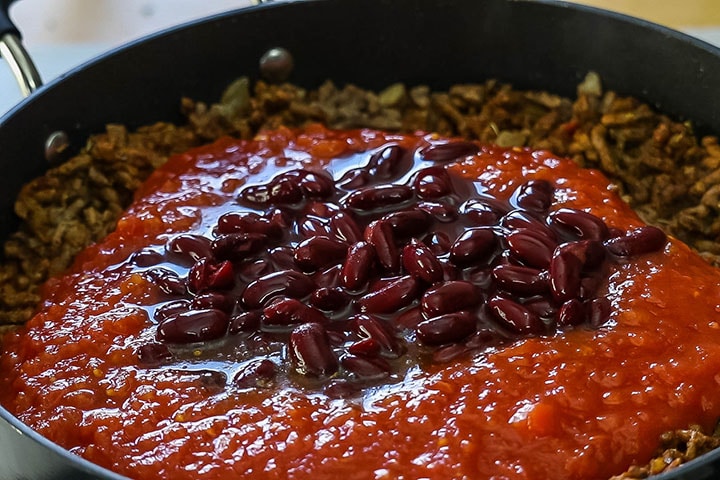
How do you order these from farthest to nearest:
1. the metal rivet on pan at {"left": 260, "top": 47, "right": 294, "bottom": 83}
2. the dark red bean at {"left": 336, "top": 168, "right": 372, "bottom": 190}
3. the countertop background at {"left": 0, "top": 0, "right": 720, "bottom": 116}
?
the countertop background at {"left": 0, "top": 0, "right": 720, "bottom": 116} < the metal rivet on pan at {"left": 260, "top": 47, "right": 294, "bottom": 83} < the dark red bean at {"left": 336, "top": 168, "right": 372, "bottom": 190}

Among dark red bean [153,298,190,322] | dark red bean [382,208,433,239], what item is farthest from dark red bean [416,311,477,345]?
dark red bean [153,298,190,322]

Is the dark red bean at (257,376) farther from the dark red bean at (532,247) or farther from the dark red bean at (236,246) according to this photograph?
the dark red bean at (532,247)

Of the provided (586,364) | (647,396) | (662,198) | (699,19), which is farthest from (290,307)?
(699,19)

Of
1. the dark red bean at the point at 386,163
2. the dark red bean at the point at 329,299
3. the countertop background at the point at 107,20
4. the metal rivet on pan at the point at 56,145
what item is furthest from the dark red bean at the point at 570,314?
the countertop background at the point at 107,20

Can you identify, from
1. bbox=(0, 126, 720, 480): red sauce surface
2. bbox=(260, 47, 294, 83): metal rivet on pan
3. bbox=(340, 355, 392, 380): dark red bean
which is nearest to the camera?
bbox=(0, 126, 720, 480): red sauce surface

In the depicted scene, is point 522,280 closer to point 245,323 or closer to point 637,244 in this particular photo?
point 637,244

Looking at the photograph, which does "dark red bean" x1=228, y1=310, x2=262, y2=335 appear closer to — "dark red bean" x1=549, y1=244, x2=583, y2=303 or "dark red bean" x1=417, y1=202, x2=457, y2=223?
"dark red bean" x1=417, y1=202, x2=457, y2=223
